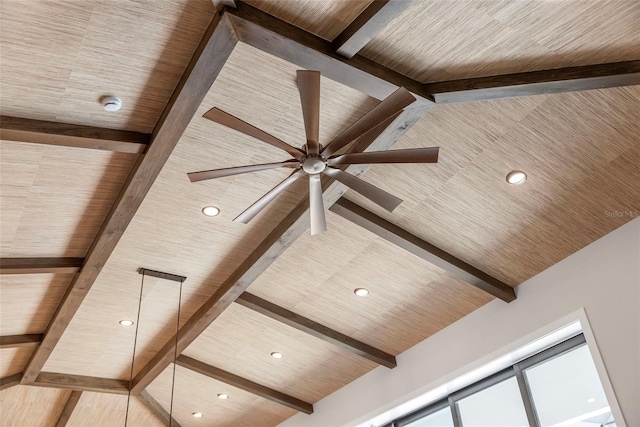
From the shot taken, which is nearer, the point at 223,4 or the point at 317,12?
the point at 223,4

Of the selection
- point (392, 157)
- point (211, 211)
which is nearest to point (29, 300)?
point (211, 211)

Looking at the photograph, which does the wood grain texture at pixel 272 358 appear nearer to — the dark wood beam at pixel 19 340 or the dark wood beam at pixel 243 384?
the dark wood beam at pixel 243 384

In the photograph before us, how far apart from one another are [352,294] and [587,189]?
2.05 metres

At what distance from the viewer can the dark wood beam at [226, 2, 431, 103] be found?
2820 millimetres

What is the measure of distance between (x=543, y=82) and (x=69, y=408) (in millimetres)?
6423

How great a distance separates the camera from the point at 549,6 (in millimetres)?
2869

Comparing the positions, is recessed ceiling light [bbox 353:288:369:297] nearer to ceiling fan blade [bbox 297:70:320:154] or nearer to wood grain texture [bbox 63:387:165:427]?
ceiling fan blade [bbox 297:70:320:154]

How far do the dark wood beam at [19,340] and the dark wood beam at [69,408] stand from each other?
147cm

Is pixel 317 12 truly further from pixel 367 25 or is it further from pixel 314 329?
pixel 314 329

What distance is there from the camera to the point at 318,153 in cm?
307

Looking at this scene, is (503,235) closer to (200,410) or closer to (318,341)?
(318,341)

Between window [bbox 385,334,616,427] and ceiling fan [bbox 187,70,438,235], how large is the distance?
2.17 m

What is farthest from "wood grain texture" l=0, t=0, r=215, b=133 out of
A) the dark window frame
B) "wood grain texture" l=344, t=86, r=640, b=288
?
the dark window frame

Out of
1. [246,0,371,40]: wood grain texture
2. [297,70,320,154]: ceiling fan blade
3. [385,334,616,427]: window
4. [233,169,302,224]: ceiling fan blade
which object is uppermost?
[246,0,371,40]: wood grain texture
